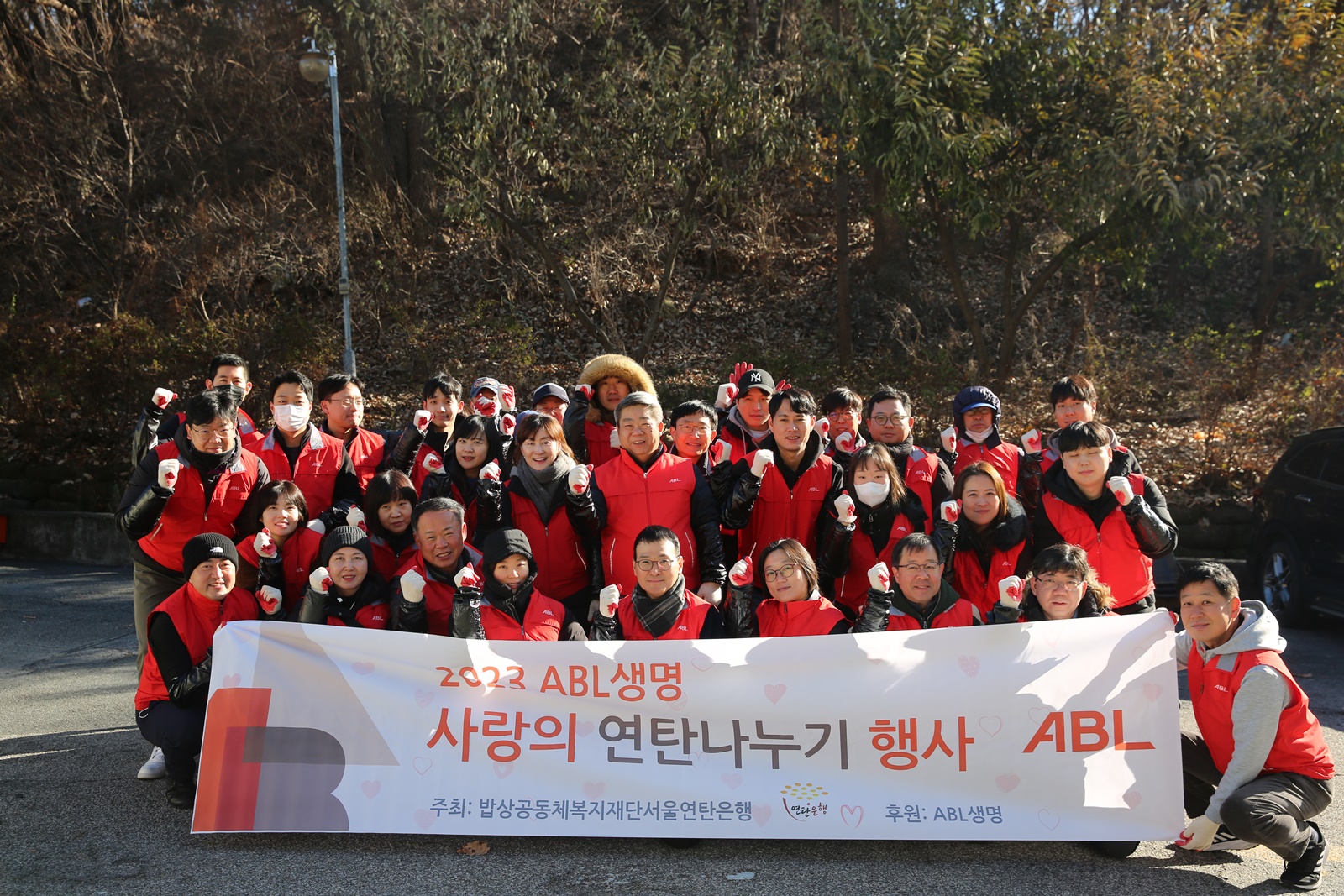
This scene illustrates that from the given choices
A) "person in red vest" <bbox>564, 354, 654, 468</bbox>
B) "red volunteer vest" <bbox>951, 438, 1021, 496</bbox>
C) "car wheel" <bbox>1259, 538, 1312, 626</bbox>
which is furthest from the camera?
"car wheel" <bbox>1259, 538, 1312, 626</bbox>

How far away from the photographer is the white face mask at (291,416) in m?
6.10

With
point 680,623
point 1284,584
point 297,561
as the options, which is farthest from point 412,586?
point 1284,584

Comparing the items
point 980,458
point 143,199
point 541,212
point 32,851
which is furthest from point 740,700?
point 143,199

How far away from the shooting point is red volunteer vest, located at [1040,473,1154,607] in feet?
17.3

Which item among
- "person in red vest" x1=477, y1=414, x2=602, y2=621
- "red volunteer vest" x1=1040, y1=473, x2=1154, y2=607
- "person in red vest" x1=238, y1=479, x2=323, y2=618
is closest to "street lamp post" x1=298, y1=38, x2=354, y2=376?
"person in red vest" x1=238, y1=479, x2=323, y2=618

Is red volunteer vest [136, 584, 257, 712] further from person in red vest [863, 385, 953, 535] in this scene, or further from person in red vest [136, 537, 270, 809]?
person in red vest [863, 385, 953, 535]

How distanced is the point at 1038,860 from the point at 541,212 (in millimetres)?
11024

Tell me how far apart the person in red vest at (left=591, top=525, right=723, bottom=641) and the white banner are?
159 millimetres

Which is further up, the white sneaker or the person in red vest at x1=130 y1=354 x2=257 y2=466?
the person in red vest at x1=130 y1=354 x2=257 y2=466

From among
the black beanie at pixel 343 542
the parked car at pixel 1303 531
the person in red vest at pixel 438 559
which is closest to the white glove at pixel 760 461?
the person in red vest at pixel 438 559

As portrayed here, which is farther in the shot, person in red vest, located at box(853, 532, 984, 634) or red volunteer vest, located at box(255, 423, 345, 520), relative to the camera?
red volunteer vest, located at box(255, 423, 345, 520)

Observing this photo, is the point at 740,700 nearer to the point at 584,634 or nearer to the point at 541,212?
the point at 584,634

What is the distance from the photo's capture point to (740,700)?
4.59m

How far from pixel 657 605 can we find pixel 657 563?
0.67 feet
